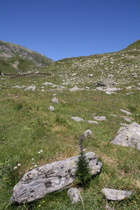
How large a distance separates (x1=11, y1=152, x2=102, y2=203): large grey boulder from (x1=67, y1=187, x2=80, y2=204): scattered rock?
0.97 ft

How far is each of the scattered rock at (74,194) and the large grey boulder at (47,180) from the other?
29 cm

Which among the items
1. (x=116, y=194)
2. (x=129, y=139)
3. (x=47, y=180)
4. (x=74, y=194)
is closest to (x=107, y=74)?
(x=129, y=139)

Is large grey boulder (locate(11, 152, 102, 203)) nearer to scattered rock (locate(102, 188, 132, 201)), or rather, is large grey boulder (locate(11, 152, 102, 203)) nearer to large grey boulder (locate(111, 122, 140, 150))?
scattered rock (locate(102, 188, 132, 201))

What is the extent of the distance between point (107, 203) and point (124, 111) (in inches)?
574

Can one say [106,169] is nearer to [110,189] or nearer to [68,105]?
[110,189]

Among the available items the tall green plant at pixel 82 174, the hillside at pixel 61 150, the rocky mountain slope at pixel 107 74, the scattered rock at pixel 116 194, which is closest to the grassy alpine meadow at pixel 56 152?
the hillside at pixel 61 150

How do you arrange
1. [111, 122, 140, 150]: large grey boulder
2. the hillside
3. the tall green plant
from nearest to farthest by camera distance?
the hillside → the tall green plant → [111, 122, 140, 150]: large grey boulder

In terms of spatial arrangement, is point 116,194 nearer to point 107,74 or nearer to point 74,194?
point 74,194

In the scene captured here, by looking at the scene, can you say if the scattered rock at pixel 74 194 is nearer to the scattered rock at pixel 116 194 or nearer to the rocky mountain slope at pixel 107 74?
the scattered rock at pixel 116 194

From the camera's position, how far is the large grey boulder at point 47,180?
18.7 ft

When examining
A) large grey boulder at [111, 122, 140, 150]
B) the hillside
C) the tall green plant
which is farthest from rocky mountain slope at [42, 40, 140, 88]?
the tall green plant

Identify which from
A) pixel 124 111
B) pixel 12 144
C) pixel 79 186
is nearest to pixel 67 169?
pixel 79 186

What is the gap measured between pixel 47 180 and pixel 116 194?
101 inches

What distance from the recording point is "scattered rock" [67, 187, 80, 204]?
5.46 metres
